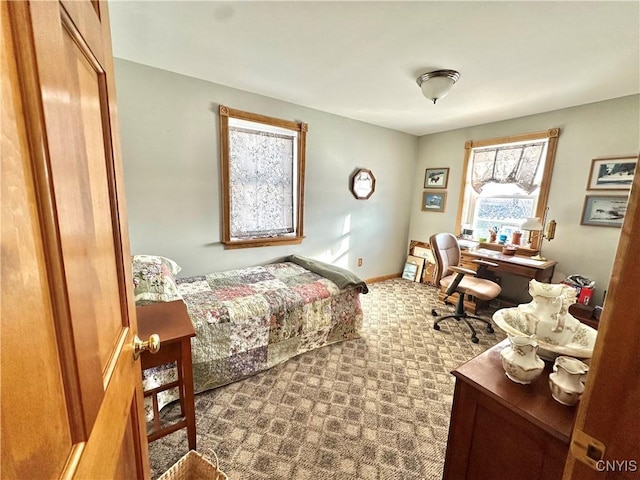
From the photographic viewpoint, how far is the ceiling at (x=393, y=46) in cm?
152

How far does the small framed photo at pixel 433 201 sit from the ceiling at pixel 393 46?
1.49 meters

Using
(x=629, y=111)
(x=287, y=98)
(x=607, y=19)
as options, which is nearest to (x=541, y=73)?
(x=607, y=19)

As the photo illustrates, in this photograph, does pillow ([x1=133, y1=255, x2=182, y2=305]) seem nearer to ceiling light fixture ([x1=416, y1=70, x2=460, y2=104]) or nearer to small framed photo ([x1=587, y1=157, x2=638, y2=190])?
ceiling light fixture ([x1=416, y1=70, x2=460, y2=104])

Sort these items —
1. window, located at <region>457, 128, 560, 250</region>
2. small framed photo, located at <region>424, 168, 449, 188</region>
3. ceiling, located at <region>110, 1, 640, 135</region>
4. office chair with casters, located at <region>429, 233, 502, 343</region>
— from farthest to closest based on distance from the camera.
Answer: small framed photo, located at <region>424, 168, 449, 188</region> < window, located at <region>457, 128, 560, 250</region> < office chair with casters, located at <region>429, 233, 502, 343</region> < ceiling, located at <region>110, 1, 640, 135</region>

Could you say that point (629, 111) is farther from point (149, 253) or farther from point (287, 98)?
point (149, 253)

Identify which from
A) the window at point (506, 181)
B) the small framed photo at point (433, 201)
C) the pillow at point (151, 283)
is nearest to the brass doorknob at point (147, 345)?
the pillow at point (151, 283)

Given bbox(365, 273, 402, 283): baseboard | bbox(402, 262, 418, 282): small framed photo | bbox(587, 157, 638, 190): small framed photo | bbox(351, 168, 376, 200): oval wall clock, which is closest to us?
bbox(587, 157, 638, 190): small framed photo

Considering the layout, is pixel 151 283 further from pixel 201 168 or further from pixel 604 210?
pixel 604 210

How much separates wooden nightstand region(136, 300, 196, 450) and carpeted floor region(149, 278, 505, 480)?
0.70 ft

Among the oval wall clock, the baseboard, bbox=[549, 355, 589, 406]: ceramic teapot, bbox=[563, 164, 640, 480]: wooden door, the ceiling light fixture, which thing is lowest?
the baseboard

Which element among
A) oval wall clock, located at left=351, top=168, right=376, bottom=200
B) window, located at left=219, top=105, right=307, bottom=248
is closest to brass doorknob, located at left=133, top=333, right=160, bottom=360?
Answer: window, located at left=219, top=105, right=307, bottom=248

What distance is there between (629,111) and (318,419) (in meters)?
3.82

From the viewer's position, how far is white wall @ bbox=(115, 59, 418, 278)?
7.55 feet

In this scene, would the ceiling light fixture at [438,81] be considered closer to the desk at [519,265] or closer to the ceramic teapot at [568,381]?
the desk at [519,265]
